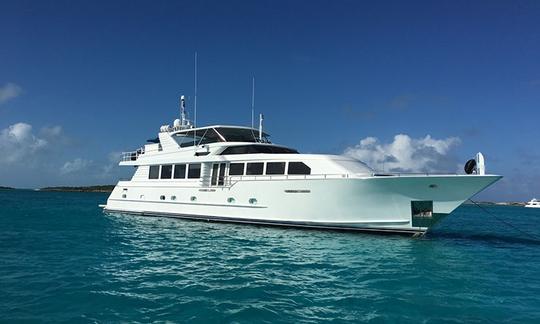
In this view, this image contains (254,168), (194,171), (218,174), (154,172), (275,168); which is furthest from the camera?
(154,172)

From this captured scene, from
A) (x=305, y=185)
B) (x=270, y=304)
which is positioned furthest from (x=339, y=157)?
(x=270, y=304)

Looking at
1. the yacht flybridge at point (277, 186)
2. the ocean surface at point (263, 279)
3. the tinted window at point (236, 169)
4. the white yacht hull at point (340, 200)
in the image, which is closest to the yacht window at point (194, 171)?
the yacht flybridge at point (277, 186)

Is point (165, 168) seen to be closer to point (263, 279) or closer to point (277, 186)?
point (277, 186)

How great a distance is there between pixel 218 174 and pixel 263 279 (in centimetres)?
1215

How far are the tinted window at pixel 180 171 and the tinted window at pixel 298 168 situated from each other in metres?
7.66

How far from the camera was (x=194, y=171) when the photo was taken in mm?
22266

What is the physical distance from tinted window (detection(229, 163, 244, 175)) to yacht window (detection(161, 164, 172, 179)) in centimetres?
534

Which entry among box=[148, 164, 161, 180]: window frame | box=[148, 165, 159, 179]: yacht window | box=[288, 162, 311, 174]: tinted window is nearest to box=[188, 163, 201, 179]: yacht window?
box=[148, 164, 161, 180]: window frame

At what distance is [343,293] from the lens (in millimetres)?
8414

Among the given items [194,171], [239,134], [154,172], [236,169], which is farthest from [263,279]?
[154,172]

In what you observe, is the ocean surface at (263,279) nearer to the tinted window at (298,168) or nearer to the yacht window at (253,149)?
the tinted window at (298,168)

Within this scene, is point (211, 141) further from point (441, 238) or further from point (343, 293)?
point (343, 293)

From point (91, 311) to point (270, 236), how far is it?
33.1 ft

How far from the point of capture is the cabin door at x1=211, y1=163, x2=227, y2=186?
20875 mm
